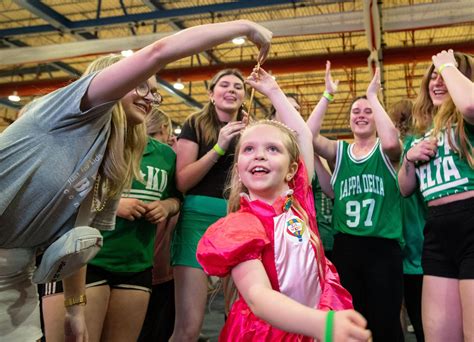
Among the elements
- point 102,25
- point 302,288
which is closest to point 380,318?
point 302,288

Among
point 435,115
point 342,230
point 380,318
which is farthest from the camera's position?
point 342,230

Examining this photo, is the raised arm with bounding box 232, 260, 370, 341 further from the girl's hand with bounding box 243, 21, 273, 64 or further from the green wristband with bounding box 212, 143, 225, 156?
the green wristband with bounding box 212, 143, 225, 156

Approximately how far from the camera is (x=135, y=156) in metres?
1.75

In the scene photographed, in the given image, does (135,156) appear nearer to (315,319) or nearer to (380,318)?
(315,319)

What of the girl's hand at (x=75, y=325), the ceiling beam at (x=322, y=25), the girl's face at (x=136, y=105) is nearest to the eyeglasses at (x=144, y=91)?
the girl's face at (x=136, y=105)

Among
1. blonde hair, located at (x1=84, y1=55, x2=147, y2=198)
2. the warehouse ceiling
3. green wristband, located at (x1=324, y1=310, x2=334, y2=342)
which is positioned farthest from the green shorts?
the warehouse ceiling

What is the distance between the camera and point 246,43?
890 centimetres

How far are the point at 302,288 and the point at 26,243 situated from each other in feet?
2.53

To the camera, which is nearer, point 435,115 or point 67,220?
point 67,220

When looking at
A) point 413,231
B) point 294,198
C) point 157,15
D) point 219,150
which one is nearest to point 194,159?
point 219,150

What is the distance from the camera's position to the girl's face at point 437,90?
215cm

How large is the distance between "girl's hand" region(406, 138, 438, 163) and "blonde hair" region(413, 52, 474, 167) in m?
0.05

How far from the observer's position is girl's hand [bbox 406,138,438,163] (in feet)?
6.61

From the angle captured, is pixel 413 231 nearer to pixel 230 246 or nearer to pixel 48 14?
pixel 230 246
